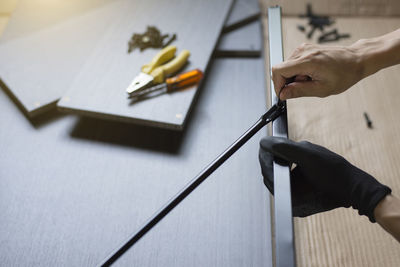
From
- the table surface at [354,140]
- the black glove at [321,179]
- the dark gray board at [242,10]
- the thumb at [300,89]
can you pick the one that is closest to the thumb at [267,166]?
the black glove at [321,179]

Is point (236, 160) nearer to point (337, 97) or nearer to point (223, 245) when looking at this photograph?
point (223, 245)

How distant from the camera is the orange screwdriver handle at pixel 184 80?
102cm

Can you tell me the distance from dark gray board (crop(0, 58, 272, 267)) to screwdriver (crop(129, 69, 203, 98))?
8 cm

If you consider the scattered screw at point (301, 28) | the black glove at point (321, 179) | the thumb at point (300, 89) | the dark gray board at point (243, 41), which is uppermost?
the thumb at point (300, 89)

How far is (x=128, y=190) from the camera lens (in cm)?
91

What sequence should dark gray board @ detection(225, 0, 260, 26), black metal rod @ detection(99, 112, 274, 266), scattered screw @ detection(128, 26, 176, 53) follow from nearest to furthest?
black metal rod @ detection(99, 112, 274, 266) < scattered screw @ detection(128, 26, 176, 53) < dark gray board @ detection(225, 0, 260, 26)

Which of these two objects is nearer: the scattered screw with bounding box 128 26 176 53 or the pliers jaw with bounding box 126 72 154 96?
the pliers jaw with bounding box 126 72 154 96

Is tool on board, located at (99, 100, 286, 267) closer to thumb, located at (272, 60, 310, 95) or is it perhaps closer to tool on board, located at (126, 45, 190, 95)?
thumb, located at (272, 60, 310, 95)

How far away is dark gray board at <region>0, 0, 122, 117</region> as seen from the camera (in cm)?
105

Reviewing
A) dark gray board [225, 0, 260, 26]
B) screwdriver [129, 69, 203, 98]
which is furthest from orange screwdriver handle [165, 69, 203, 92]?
dark gray board [225, 0, 260, 26]

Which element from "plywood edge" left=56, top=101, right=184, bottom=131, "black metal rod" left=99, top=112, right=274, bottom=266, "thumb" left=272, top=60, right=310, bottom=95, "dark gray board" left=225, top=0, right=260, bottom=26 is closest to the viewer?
"black metal rod" left=99, top=112, right=274, bottom=266

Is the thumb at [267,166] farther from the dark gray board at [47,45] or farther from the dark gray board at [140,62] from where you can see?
the dark gray board at [47,45]

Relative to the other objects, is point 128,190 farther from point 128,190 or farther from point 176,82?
point 176,82

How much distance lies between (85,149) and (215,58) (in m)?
0.51
